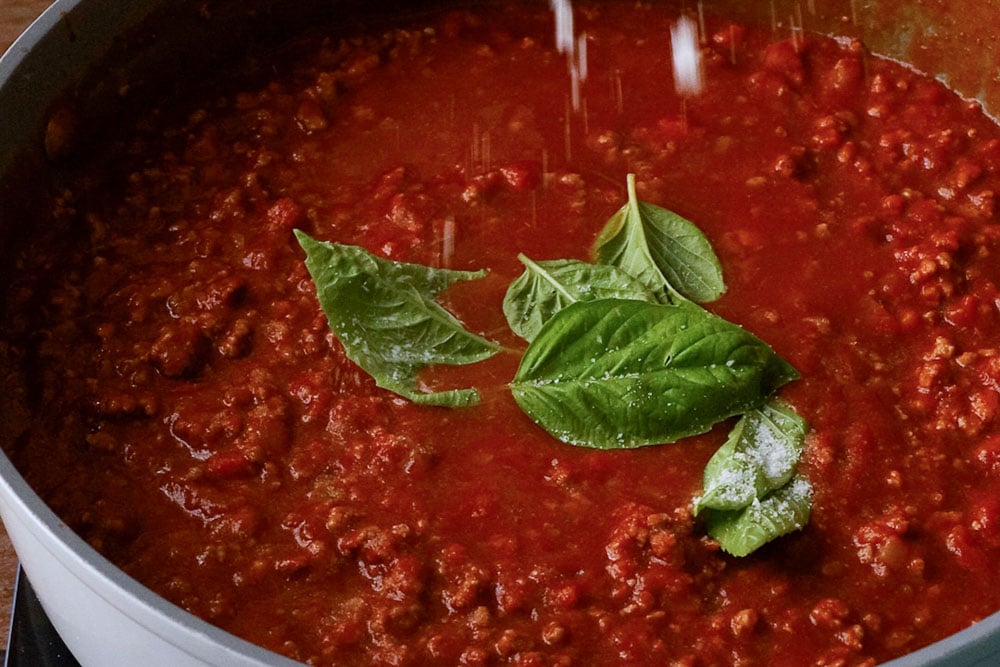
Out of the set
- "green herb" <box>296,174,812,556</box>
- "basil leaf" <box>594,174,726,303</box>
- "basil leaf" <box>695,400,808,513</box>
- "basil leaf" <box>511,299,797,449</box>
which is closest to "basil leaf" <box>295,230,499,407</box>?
"green herb" <box>296,174,812,556</box>

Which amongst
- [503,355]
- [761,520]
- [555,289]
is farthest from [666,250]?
[761,520]

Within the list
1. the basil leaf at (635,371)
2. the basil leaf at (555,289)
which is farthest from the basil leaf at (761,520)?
the basil leaf at (555,289)

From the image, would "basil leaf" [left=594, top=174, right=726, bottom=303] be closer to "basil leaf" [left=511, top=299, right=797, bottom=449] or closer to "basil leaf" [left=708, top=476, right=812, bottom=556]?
"basil leaf" [left=511, top=299, right=797, bottom=449]

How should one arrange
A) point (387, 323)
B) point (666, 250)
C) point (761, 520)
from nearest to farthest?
point (761, 520) < point (387, 323) < point (666, 250)

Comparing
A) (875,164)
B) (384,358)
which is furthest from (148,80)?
(875,164)

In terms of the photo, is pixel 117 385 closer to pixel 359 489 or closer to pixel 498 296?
pixel 359 489

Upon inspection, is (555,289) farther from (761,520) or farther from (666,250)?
(761,520)
